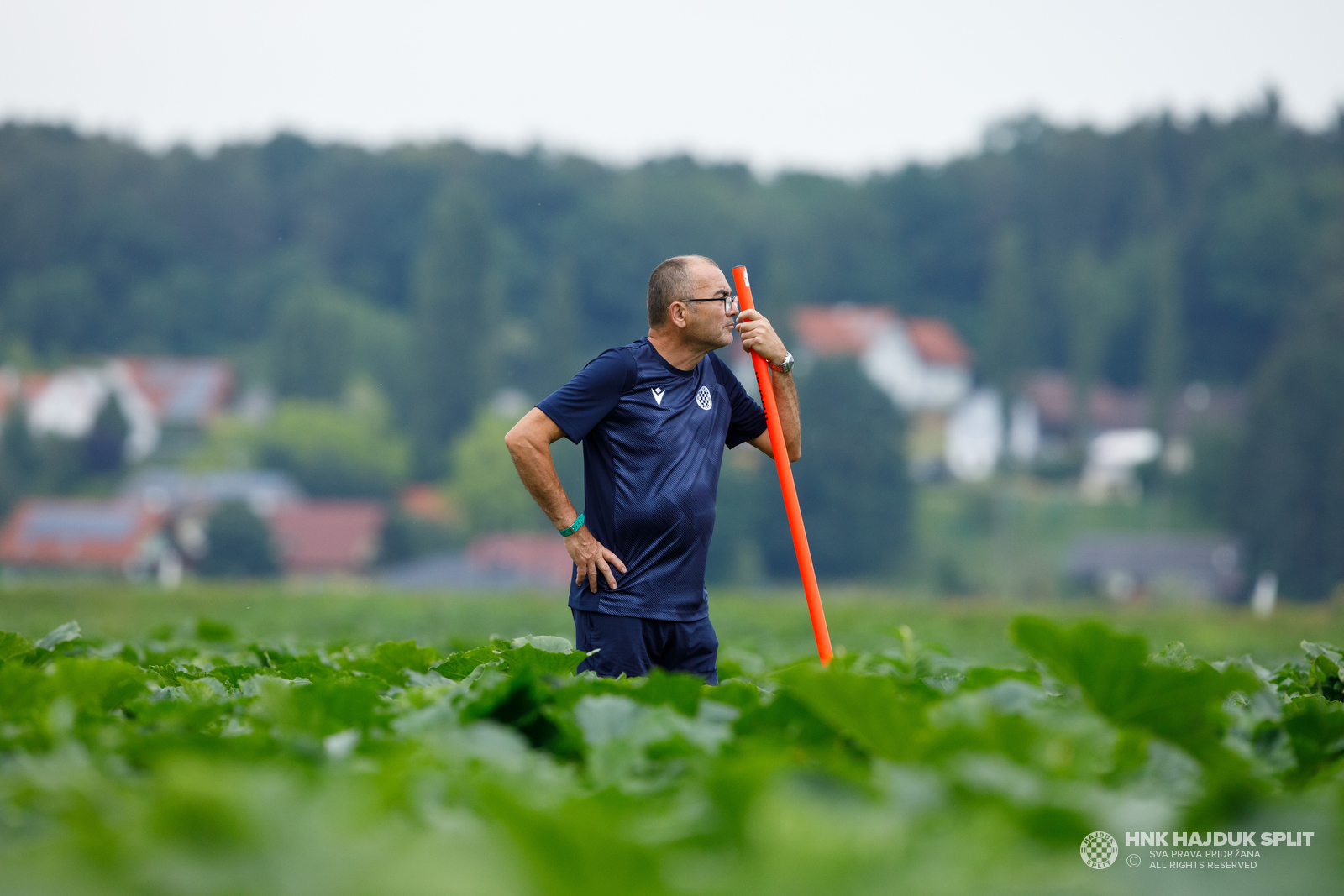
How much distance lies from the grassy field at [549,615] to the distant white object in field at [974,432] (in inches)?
2426

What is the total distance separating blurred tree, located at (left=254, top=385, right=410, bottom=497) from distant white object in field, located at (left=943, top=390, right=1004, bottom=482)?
4309 cm

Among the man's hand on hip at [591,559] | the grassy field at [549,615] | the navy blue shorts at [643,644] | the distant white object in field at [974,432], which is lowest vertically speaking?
the distant white object in field at [974,432]

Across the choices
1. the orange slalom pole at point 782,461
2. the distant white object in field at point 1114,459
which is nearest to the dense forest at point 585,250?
the distant white object in field at point 1114,459

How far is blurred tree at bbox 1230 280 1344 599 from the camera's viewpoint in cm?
6925

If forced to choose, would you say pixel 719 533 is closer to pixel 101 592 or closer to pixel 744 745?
pixel 101 592

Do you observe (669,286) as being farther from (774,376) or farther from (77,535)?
(77,535)

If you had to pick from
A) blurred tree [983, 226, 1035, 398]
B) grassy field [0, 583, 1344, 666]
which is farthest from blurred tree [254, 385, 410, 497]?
grassy field [0, 583, 1344, 666]

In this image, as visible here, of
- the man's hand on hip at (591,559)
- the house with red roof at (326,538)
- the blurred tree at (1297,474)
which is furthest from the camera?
the house with red roof at (326,538)

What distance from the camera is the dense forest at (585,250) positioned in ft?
320

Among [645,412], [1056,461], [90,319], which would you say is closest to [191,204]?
[90,319]

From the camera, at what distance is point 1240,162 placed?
108 metres

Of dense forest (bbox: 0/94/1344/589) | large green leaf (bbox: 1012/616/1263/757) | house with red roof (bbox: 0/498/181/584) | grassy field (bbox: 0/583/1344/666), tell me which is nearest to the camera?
large green leaf (bbox: 1012/616/1263/757)

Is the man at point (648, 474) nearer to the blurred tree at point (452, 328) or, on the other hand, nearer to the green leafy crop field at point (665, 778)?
the green leafy crop field at point (665, 778)

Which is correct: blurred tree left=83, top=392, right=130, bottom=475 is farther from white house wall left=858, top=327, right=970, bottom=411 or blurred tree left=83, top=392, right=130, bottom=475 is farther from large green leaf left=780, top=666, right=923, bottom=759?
large green leaf left=780, top=666, right=923, bottom=759
